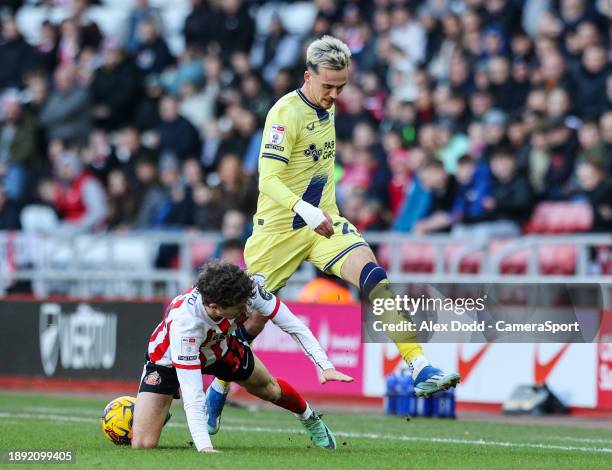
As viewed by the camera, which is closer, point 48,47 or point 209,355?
point 209,355

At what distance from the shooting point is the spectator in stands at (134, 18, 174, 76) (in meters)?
22.9

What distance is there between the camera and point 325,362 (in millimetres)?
9336

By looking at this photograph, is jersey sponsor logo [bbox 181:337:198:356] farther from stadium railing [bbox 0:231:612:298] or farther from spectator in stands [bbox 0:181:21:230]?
spectator in stands [bbox 0:181:21:230]

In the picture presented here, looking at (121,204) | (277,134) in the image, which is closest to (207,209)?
(121,204)

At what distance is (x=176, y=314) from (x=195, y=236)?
8478 millimetres

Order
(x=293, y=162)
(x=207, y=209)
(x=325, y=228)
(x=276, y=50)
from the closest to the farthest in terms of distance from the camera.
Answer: (x=325, y=228), (x=293, y=162), (x=207, y=209), (x=276, y=50)

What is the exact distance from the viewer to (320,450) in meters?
9.80

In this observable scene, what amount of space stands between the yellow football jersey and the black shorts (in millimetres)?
1071

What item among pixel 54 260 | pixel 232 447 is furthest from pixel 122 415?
pixel 54 260

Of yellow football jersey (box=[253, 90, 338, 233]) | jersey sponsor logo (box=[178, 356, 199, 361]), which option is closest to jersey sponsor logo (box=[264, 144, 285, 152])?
yellow football jersey (box=[253, 90, 338, 233])

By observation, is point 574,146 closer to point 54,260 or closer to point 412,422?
point 412,422

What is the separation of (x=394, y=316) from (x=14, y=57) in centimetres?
1576

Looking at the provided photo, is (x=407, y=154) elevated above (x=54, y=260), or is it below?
above

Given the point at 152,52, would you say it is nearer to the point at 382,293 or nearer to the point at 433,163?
the point at 433,163
